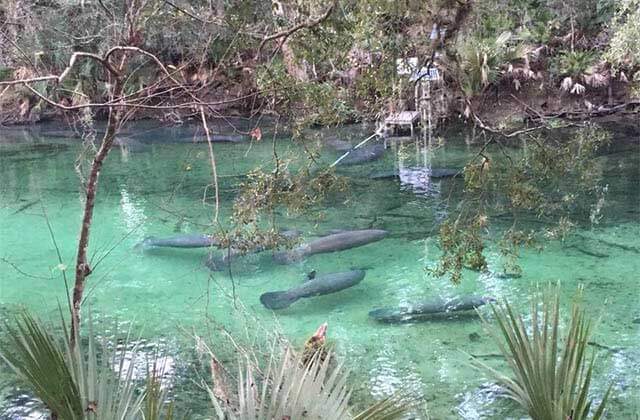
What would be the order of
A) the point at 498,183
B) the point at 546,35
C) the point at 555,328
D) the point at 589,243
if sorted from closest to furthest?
the point at 555,328 → the point at 498,183 → the point at 589,243 → the point at 546,35

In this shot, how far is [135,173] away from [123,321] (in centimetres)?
821

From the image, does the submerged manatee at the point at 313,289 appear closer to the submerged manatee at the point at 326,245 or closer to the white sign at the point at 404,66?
the submerged manatee at the point at 326,245

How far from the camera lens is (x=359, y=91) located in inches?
182

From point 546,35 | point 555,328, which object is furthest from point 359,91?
point 546,35

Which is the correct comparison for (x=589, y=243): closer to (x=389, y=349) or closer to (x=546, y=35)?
(x=389, y=349)

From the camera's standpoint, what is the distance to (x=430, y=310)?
680cm

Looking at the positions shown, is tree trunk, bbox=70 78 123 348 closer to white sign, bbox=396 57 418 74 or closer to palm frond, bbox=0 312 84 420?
palm frond, bbox=0 312 84 420

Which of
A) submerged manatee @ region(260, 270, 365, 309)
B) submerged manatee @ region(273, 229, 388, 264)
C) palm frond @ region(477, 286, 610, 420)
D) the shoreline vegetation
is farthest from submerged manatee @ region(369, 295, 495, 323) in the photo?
palm frond @ region(477, 286, 610, 420)

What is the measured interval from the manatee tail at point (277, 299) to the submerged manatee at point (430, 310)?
0.84 metres

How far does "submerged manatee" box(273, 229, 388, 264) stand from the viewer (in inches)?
340

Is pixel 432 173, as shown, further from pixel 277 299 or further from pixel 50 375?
pixel 50 375

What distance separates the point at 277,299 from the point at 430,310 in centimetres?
156

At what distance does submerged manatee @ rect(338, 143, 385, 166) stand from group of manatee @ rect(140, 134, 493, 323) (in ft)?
17.3

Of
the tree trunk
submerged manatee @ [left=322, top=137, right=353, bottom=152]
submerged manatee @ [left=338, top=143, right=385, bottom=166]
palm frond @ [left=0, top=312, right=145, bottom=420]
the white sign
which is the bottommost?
submerged manatee @ [left=338, top=143, right=385, bottom=166]
